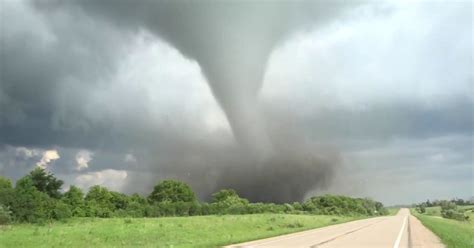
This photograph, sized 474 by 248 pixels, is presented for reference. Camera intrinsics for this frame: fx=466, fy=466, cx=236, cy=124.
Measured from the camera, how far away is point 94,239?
38531mm

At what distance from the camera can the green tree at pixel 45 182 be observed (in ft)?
332

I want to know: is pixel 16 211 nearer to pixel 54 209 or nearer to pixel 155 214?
pixel 54 209

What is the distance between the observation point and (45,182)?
103250 millimetres

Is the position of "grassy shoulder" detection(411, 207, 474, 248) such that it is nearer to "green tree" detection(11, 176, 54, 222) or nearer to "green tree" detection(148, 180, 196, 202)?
"green tree" detection(11, 176, 54, 222)

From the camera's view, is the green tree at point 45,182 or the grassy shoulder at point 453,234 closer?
the grassy shoulder at point 453,234

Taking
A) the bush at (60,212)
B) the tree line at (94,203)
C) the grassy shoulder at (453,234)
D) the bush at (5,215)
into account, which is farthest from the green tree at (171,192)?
the grassy shoulder at (453,234)

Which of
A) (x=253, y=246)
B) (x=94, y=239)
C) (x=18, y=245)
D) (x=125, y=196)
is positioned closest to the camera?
(x=253, y=246)

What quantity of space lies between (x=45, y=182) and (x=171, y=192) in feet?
194

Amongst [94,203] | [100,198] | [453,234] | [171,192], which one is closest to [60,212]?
[94,203]

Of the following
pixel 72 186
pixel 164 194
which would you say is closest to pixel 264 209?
pixel 164 194

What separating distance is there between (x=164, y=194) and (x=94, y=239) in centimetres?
11973

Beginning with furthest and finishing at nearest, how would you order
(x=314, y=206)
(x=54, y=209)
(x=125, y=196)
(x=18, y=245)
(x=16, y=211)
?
(x=314, y=206) < (x=125, y=196) < (x=54, y=209) < (x=16, y=211) < (x=18, y=245)

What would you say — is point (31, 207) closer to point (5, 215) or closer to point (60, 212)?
point (60, 212)

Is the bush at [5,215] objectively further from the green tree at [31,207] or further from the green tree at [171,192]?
the green tree at [171,192]
